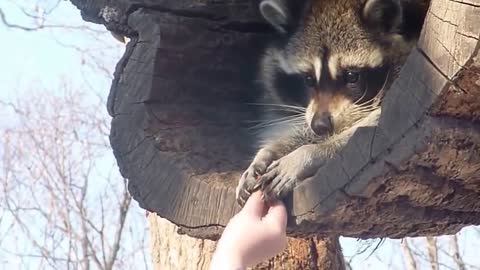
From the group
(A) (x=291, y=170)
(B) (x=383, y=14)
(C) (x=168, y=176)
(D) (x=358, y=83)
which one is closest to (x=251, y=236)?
(A) (x=291, y=170)

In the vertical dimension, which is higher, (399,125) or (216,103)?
(216,103)

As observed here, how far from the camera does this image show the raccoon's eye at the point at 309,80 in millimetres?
2310

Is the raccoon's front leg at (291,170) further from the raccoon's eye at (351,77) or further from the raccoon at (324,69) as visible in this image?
the raccoon's eye at (351,77)

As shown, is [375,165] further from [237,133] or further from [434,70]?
[237,133]

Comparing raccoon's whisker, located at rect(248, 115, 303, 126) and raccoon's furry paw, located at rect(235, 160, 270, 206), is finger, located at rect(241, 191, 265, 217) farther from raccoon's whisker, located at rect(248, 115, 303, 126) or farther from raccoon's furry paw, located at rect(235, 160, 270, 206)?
raccoon's whisker, located at rect(248, 115, 303, 126)

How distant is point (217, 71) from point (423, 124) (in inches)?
36.8

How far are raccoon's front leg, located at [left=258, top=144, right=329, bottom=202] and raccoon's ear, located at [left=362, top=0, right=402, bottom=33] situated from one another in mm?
450

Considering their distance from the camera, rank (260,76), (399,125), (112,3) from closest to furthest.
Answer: (399,125)
(112,3)
(260,76)

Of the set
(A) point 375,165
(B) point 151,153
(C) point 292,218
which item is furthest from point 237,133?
(A) point 375,165

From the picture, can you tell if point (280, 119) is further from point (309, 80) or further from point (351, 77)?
point (351, 77)

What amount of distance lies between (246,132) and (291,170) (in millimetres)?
532

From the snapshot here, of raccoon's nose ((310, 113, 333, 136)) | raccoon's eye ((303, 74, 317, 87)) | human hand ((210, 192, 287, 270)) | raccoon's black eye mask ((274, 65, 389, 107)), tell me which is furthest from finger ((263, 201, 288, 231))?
raccoon's eye ((303, 74, 317, 87))

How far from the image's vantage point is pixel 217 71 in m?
2.30

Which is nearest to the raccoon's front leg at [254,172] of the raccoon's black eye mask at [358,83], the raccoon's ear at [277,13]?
the raccoon's black eye mask at [358,83]
